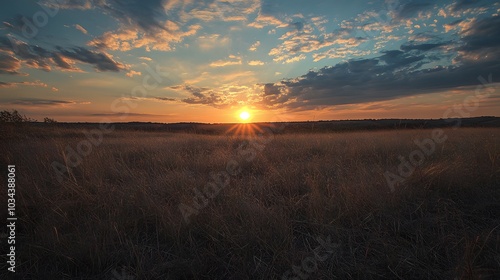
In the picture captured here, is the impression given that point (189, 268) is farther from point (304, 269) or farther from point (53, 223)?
point (53, 223)

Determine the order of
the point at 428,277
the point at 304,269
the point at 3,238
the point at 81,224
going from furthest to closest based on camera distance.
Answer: the point at 81,224
the point at 3,238
the point at 304,269
the point at 428,277

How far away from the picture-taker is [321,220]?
2.44m

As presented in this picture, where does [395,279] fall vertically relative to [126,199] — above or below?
below

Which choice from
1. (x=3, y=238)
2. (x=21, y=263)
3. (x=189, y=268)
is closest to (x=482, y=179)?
(x=189, y=268)

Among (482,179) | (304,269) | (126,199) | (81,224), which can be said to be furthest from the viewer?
(482,179)

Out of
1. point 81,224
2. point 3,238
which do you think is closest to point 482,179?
point 81,224

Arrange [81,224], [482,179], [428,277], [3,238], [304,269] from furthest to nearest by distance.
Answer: [482,179] → [81,224] → [3,238] → [304,269] → [428,277]

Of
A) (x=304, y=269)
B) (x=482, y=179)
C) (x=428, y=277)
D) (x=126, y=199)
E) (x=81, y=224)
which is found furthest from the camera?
Answer: (x=482, y=179)

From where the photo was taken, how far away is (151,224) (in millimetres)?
2584

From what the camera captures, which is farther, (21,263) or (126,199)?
(126,199)

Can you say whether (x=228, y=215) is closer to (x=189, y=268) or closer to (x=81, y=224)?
(x=189, y=268)

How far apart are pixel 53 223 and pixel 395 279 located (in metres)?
3.27

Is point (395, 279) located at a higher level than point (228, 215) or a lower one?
lower

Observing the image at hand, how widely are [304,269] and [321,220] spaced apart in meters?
0.68
